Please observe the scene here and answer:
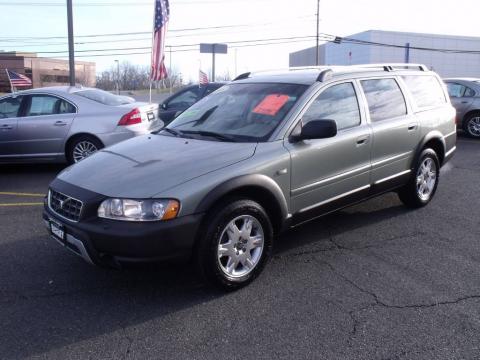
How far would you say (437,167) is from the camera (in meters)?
6.03

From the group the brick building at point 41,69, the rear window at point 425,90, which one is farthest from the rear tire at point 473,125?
the brick building at point 41,69

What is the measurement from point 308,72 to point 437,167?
237 centimetres

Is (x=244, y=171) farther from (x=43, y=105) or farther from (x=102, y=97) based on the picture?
(x=43, y=105)

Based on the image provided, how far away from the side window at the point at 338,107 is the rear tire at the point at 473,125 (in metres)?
9.06

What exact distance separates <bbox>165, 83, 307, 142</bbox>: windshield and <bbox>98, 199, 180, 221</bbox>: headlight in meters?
1.06

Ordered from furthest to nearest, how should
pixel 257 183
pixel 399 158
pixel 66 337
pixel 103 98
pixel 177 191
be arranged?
pixel 103 98, pixel 399 158, pixel 257 183, pixel 177 191, pixel 66 337

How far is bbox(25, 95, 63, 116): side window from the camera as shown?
8.28 metres

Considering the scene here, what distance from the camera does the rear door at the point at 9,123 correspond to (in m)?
8.18

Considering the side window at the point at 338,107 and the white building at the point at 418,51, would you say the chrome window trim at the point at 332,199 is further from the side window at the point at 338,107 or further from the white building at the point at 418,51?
the white building at the point at 418,51

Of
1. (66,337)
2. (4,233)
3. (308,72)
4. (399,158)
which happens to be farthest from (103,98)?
(66,337)

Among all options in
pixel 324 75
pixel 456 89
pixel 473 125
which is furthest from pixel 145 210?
pixel 456 89

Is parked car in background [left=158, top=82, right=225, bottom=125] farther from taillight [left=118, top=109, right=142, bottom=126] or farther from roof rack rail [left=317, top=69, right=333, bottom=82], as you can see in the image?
roof rack rail [left=317, top=69, right=333, bottom=82]

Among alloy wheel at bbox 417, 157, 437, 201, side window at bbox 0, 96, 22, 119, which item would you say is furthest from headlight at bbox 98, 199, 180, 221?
side window at bbox 0, 96, 22, 119

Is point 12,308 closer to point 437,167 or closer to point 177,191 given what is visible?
point 177,191
